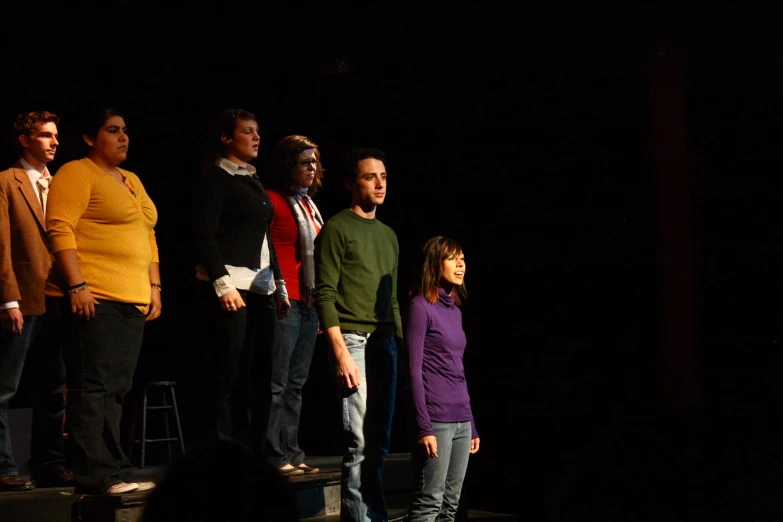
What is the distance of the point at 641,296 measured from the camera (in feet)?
17.1

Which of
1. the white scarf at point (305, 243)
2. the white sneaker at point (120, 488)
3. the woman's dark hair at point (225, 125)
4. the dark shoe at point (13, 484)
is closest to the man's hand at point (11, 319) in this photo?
the dark shoe at point (13, 484)

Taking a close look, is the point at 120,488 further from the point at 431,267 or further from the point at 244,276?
the point at 431,267

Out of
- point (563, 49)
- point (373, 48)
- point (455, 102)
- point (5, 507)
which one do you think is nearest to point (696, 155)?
point (563, 49)

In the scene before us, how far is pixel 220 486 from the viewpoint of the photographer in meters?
0.97

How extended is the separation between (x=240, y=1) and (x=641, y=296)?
275 cm

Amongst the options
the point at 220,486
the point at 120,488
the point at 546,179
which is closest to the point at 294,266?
the point at 120,488

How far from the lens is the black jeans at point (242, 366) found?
125 inches

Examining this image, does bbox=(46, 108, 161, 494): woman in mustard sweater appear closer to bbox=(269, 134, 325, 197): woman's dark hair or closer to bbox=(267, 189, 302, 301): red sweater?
bbox=(267, 189, 302, 301): red sweater

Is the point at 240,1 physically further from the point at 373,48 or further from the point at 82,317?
the point at 82,317

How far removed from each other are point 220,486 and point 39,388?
2874 mm

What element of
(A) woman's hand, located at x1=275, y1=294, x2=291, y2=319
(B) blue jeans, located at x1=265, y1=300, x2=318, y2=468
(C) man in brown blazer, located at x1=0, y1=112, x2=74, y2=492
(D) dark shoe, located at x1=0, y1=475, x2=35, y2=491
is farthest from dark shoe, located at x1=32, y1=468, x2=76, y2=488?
(A) woman's hand, located at x1=275, y1=294, x2=291, y2=319

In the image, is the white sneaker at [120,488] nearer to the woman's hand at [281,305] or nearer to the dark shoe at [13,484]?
the dark shoe at [13,484]

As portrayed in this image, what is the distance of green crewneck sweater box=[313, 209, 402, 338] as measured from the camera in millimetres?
3094

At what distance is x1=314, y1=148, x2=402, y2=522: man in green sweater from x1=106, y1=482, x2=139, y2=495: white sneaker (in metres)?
0.69
